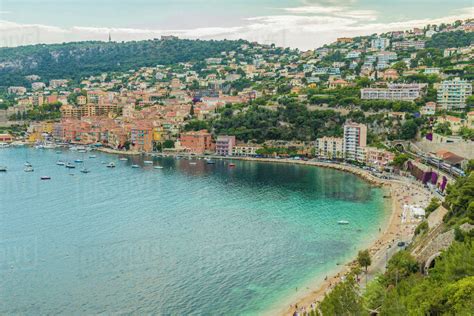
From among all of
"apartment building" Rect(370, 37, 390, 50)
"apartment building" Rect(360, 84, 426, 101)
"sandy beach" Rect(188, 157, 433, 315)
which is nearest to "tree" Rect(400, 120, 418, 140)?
"sandy beach" Rect(188, 157, 433, 315)

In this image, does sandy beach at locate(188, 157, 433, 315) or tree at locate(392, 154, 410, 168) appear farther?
tree at locate(392, 154, 410, 168)

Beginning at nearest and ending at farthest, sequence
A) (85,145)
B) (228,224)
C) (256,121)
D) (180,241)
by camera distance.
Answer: (180,241) → (228,224) → (256,121) → (85,145)

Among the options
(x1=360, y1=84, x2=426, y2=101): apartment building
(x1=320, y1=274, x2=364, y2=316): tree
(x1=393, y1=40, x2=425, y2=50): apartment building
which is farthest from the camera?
(x1=393, y1=40, x2=425, y2=50): apartment building

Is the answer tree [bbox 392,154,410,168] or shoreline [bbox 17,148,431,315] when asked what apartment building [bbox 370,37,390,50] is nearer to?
shoreline [bbox 17,148,431,315]

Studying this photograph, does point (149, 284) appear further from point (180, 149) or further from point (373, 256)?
point (180, 149)

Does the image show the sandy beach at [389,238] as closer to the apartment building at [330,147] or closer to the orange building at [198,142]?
the apartment building at [330,147]

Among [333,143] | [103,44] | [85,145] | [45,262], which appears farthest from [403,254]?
[103,44]

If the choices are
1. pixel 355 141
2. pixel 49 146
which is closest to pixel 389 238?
pixel 355 141
